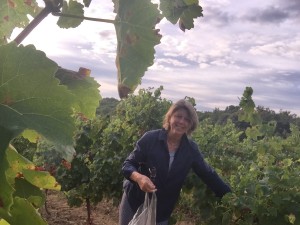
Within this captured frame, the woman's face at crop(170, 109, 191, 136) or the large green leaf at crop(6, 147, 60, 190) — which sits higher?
the woman's face at crop(170, 109, 191, 136)

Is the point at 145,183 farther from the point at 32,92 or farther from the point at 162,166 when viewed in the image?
the point at 32,92

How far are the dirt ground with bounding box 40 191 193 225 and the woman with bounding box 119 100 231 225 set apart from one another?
4.06 m

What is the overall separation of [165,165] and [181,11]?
9.32 feet

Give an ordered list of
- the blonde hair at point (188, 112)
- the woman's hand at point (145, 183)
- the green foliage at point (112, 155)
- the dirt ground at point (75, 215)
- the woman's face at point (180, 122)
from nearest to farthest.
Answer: the woman's hand at point (145, 183) → the woman's face at point (180, 122) → the blonde hair at point (188, 112) → the green foliage at point (112, 155) → the dirt ground at point (75, 215)

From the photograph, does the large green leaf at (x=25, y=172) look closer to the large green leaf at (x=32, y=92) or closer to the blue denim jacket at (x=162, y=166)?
the large green leaf at (x=32, y=92)

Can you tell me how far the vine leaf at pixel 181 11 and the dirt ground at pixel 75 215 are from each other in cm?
704

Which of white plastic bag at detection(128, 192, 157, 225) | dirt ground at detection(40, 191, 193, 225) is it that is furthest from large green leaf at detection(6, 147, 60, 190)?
dirt ground at detection(40, 191, 193, 225)

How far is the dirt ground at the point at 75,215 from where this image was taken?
27.2 feet

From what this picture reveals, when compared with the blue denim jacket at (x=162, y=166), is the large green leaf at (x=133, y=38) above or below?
above

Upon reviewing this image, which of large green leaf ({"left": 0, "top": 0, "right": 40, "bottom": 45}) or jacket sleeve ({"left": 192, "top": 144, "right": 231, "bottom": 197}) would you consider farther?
jacket sleeve ({"left": 192, "top": 144, "right": 231, "bottom": 197})

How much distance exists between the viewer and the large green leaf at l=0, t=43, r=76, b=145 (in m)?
0.68

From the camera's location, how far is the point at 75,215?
28.9 ft

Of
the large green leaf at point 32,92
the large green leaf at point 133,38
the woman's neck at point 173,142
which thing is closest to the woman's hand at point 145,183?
the woman's neck at point 173,142

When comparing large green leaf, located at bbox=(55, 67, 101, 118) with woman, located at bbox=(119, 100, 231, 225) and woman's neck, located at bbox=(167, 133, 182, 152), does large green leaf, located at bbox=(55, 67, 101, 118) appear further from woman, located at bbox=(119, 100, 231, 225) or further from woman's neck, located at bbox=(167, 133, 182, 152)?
woman's neck, located at bbox=(167, 133, 182, 152)
